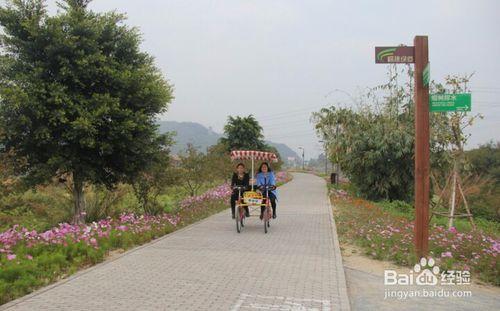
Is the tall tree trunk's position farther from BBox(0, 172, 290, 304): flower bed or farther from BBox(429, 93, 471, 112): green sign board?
BBox(429, 93, 471, 112): green sign board

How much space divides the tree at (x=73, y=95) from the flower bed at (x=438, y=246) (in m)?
5.52

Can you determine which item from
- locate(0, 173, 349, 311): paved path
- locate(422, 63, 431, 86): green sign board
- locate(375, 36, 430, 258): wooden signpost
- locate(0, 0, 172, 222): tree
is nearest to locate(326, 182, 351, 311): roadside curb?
locate(0, 173, 349, 311): paved path

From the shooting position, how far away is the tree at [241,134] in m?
35.5

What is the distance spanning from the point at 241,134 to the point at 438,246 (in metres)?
27.6

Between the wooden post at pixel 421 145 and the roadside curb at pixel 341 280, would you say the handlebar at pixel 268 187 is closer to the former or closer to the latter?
the roadside curb at pixel 341 280

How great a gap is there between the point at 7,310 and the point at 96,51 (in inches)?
271

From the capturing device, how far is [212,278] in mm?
6418

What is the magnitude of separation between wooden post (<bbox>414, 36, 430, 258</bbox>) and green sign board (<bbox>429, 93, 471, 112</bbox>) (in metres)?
0.15

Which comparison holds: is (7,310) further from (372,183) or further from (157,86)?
(372,183)

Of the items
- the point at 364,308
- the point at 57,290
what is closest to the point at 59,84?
the point at 57,290

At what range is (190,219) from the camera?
1272cm

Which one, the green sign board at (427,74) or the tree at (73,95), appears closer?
the green sign board at (427,74)

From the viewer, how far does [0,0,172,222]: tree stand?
9.62 m

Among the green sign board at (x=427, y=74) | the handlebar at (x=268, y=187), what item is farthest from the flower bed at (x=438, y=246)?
the green sign board at (x=427, y=74)
